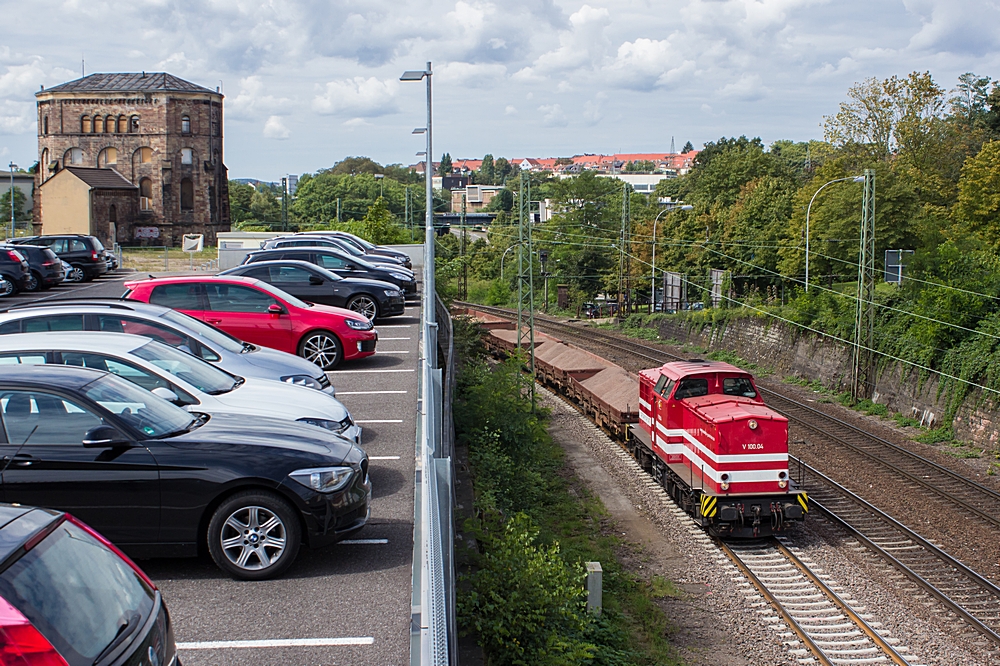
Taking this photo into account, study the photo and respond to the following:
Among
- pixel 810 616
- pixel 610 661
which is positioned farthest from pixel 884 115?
pixel 610 661

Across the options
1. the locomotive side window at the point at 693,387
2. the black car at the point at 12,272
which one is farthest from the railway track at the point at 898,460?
the black car at the point at 12,272

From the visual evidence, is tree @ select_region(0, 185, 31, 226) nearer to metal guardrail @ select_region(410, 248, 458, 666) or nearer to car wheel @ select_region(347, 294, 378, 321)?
car wheel @ select_region(347, 294, 378, 321)

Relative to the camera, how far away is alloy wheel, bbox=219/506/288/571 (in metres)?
7.40

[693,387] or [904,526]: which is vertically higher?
[693,387]

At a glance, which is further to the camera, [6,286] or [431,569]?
[6,286]

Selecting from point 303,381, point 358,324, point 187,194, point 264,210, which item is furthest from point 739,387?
point 264,210

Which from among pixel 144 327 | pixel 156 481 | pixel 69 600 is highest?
pixel 144 327

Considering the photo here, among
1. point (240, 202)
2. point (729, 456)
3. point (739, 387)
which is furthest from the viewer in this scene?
point (240, 202)

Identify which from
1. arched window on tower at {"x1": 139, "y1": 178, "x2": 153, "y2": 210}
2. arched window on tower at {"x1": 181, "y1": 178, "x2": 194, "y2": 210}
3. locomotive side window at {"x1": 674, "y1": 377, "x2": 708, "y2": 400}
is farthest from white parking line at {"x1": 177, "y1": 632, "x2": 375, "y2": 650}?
arched window on tower at {"x1": 181, "y1": 178, "x2": 194, "y2": 210}

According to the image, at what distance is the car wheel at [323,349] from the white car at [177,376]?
5186mm

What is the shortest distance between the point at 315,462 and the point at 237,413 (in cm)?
168

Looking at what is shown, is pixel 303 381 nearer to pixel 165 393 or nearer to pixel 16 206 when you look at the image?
pixel 165 393

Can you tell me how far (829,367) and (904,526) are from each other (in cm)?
1962

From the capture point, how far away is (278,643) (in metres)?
6.32
